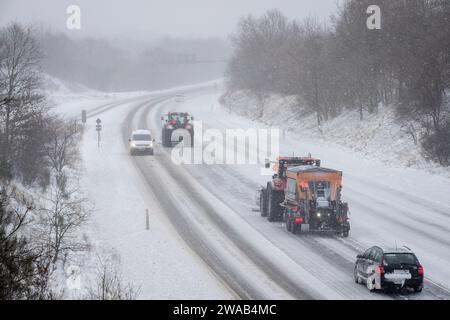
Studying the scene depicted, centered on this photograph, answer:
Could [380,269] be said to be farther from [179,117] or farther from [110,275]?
[179,117]

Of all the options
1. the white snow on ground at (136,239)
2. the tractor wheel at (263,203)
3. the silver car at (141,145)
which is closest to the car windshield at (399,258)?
the white snow on ground at (136,239)

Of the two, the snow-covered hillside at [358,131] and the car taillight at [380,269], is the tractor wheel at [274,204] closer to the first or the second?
the car taillight at [380,269]

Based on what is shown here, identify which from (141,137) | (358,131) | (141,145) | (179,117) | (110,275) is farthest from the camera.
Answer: (179,117)

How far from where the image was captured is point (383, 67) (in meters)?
54.6

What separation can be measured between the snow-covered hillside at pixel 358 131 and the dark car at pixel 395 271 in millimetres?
21202

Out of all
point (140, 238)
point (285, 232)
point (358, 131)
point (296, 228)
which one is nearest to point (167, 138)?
point (358, 131)

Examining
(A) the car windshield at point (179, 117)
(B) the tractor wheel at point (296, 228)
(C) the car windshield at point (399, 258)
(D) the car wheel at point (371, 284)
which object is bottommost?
(D) the car wheel at point (371, 284)

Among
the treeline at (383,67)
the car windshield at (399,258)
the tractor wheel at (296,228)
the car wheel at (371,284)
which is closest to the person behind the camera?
the car windshield at (399,258)

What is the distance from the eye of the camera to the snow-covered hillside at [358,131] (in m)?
44.6

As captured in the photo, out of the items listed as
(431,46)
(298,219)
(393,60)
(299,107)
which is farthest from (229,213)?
(299,107)

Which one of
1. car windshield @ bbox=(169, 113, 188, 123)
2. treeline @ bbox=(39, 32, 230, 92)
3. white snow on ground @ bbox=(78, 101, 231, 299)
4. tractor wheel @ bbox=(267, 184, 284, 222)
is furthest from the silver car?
treeline @ bbox=(39, 32, 230, 92)

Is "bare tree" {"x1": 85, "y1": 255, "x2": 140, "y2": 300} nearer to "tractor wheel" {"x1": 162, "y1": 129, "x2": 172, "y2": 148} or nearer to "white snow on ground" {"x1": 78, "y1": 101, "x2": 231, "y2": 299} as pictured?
"white snow on ground" {"x1": 78, "y1": 101, "x2": 231, "y2": 299}

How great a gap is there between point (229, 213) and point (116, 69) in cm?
14348

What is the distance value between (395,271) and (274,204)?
37.0ft
